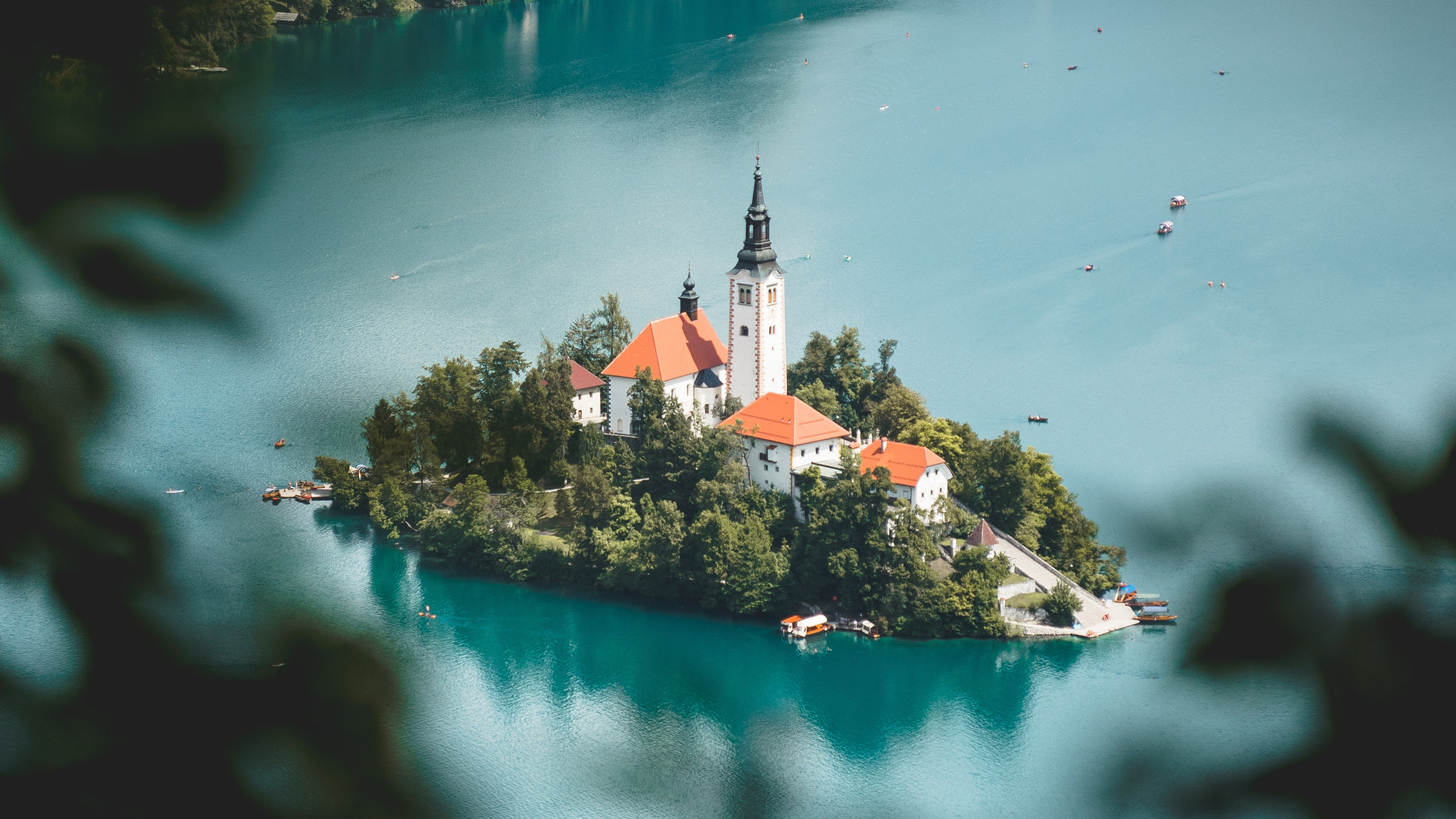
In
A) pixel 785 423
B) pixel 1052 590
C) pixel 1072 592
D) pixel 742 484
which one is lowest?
pixel 1072 592

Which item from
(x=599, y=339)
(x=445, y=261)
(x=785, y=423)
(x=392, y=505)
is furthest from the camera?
(x=445, y=261)

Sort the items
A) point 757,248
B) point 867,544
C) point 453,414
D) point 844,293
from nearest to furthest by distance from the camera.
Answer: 1. point 867,544
2. point 757,248
3. point 453,414
4. point 844,293

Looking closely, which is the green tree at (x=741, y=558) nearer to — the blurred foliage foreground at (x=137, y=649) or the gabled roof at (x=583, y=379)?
the gabled roof at (x=583, y=379)

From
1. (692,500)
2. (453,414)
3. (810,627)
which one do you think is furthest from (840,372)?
(453,414)

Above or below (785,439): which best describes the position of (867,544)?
below

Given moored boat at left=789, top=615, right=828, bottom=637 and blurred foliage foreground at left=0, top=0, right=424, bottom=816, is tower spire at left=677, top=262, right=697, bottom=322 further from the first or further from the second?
blurred foliage foreground at left=0, top=0, right=424, bottom=816

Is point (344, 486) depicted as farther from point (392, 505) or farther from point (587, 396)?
point (587, 396)

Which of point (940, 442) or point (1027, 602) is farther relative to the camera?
point (940, 442)

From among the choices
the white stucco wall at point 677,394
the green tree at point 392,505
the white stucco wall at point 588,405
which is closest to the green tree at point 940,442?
the white stucco wall at point 677,394
